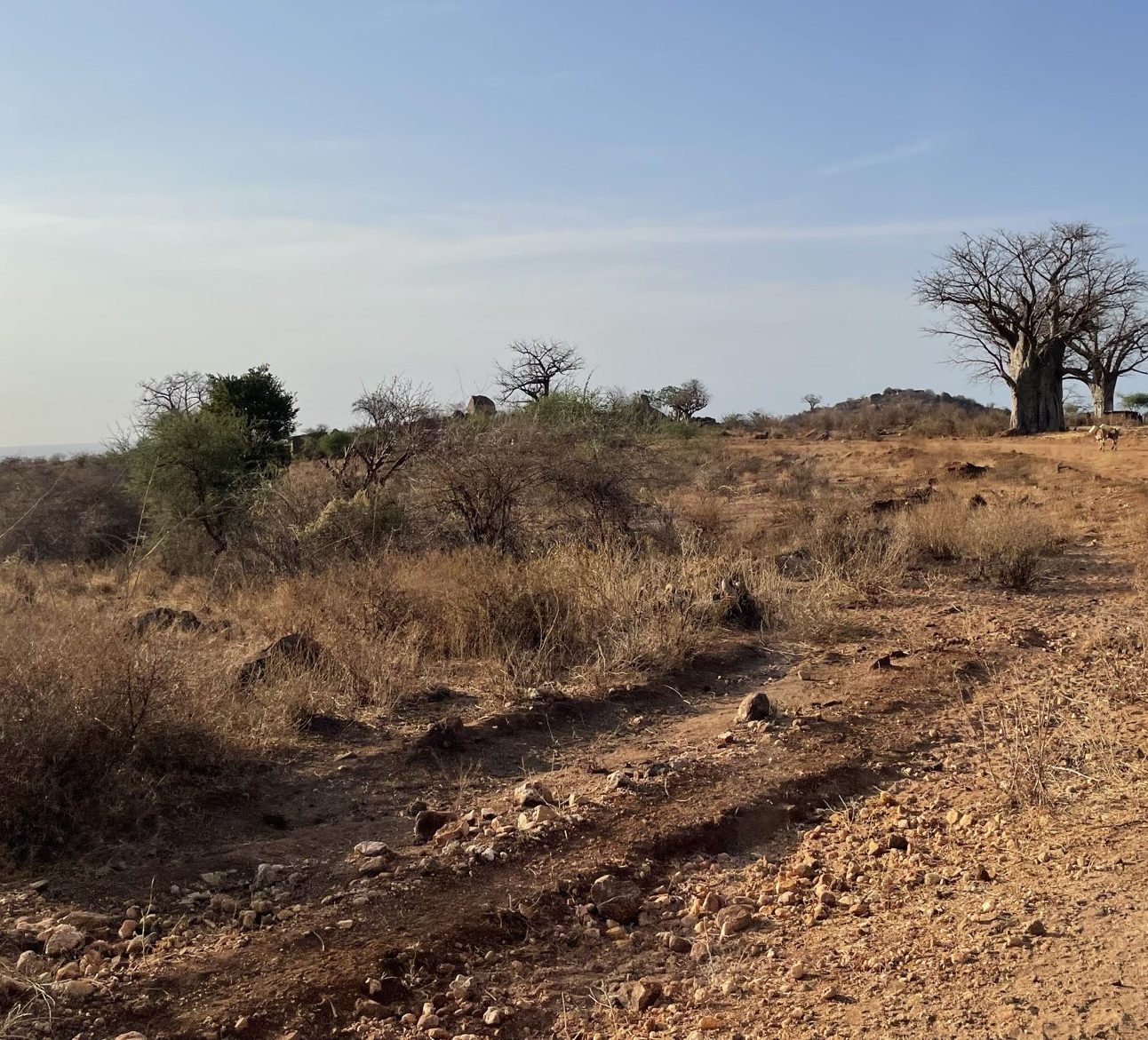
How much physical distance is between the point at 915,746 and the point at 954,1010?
108 inches

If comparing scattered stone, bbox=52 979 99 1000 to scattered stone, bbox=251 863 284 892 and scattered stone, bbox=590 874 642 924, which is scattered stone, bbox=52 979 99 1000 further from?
scattered stone, bbox=590 874 642 924

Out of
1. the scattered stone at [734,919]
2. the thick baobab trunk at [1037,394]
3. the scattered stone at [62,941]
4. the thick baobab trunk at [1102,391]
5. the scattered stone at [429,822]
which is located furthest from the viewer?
the thick baobab trunk at [1102,391]

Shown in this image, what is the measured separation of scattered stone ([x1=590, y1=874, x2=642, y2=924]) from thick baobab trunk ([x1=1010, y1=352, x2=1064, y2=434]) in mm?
34948

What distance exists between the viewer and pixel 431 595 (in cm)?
790

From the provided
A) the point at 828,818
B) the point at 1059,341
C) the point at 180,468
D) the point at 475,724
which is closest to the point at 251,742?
the point at 475,724

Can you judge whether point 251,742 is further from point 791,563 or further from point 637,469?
point 637,469

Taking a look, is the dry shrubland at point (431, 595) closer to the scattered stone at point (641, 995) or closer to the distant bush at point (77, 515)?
the distant bush at point (77, 515)

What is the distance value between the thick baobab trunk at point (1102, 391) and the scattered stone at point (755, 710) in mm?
44671

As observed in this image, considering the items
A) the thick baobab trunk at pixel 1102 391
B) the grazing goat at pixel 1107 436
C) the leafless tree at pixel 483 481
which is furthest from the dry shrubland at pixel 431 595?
the thick baobab trunk at pixel 1102 391

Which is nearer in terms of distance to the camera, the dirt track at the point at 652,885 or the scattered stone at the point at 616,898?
the dirt track at the point at 652,885

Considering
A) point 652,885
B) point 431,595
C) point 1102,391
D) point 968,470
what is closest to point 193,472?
point 431,595

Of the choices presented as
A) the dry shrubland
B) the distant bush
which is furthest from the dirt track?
the distant bush

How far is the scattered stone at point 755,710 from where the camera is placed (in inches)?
225

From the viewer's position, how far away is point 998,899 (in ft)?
11.1
